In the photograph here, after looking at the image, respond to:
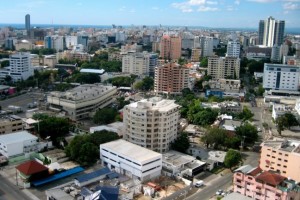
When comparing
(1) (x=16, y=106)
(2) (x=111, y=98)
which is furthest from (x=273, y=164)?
(1) (x=16, y=106)

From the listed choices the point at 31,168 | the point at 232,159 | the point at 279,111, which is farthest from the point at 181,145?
the point at 279,111

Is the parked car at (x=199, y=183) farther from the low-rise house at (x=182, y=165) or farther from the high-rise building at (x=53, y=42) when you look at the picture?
the high-rise building at (x=53, y=42)

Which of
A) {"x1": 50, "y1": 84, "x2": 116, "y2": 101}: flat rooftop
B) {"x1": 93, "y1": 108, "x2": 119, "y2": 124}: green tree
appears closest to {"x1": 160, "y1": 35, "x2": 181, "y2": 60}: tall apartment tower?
{"x1": 50, "y1": 84, "x2": 116, "y2": 101}: flat rooftop

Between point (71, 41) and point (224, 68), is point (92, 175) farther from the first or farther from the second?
point (71, 41)

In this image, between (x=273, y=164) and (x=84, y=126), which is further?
(x=84, y=126)

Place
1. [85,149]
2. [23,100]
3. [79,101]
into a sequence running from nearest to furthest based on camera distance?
[85,149] < [79,101] < [23,100]

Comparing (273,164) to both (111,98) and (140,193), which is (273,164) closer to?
(140,193)
